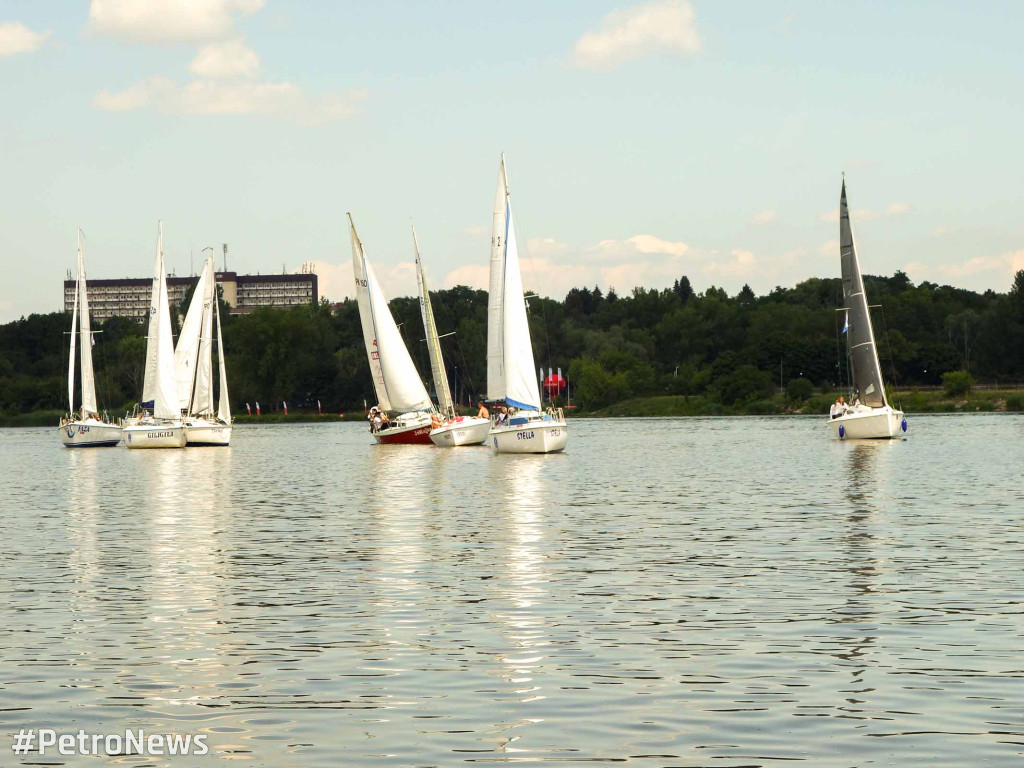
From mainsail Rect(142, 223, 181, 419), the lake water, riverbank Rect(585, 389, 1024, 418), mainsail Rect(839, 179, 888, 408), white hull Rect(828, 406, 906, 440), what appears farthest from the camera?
riverbank Rect(585, 389, 1024, 418)

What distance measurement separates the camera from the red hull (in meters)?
85.0

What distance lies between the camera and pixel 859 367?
8250cm

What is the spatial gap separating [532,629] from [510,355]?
156 ft

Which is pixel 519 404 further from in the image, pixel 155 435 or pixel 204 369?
pixel 204 369

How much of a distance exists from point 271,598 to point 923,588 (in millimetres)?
9740

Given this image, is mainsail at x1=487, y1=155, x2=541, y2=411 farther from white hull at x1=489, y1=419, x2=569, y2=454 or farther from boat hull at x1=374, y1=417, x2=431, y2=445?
boat hull at x1=374, y1=417, x2=431, y2=445

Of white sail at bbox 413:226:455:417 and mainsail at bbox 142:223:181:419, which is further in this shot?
mainsail at bbox 142:223:181:419

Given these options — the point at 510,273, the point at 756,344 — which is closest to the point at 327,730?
the point at 510,273

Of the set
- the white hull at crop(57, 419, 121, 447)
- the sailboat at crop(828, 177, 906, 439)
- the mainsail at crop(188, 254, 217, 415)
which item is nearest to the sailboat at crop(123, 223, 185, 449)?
the mainsail at crop(188, 254, 217, 415)

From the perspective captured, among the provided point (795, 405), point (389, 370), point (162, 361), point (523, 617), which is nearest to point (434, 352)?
point (389, 370)

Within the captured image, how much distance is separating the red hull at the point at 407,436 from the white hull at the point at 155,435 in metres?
12.9

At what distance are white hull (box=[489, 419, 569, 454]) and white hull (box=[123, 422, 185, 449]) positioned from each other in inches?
1149

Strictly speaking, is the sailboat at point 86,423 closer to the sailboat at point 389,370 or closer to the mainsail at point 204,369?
the mainsail at point 204,369

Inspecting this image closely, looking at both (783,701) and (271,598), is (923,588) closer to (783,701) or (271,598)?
(783,701)
